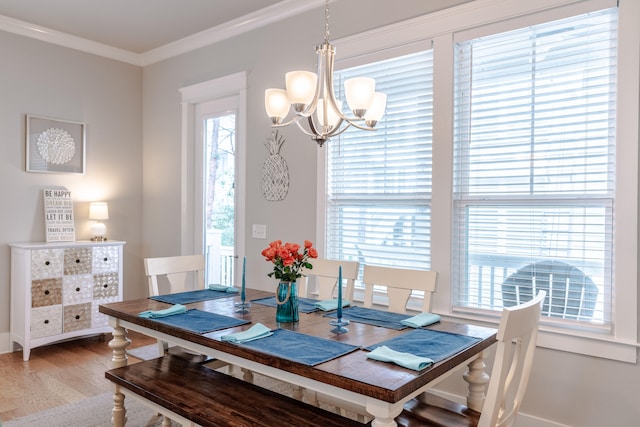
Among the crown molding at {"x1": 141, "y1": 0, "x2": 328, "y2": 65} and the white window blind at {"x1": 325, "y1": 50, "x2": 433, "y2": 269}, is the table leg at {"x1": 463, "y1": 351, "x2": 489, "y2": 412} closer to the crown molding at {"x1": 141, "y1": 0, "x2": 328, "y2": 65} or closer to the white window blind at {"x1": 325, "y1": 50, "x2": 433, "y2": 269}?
the white window blind at {"x1": 325, "y1": 50, "x2": 433, "y2": 269}

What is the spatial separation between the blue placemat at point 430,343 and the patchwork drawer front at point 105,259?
11.1 ft

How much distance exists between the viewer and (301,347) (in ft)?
5.81

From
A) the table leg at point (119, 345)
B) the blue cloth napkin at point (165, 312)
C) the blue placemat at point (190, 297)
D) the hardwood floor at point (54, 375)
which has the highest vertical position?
the blue cloth napkin at point (165, 312)

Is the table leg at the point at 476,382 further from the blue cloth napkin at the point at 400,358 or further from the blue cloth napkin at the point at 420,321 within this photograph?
the blue cloth napkin at the point at 400,358

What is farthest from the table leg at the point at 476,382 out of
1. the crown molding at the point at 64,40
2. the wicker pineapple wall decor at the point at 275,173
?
the crown molding at the point at 64,40

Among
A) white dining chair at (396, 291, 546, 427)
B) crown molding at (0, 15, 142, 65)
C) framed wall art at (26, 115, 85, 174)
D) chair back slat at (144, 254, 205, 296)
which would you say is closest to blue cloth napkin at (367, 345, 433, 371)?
white dining chair at (396, 291, 546, 427)

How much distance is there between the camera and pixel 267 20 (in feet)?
12.5

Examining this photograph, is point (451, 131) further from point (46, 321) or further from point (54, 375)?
point (46, 321)

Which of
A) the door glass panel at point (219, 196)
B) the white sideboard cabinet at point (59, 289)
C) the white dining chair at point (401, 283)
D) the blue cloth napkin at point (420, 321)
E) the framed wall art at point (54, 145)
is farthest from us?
the door glass panel at point (219, 196)

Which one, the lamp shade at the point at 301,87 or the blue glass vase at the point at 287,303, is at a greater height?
the lamp shade at the point at 301,87

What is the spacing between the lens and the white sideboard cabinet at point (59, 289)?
387 cm

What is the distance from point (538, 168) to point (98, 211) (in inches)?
154

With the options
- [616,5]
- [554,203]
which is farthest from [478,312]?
[616,5]

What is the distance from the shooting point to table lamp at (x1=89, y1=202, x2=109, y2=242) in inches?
176
